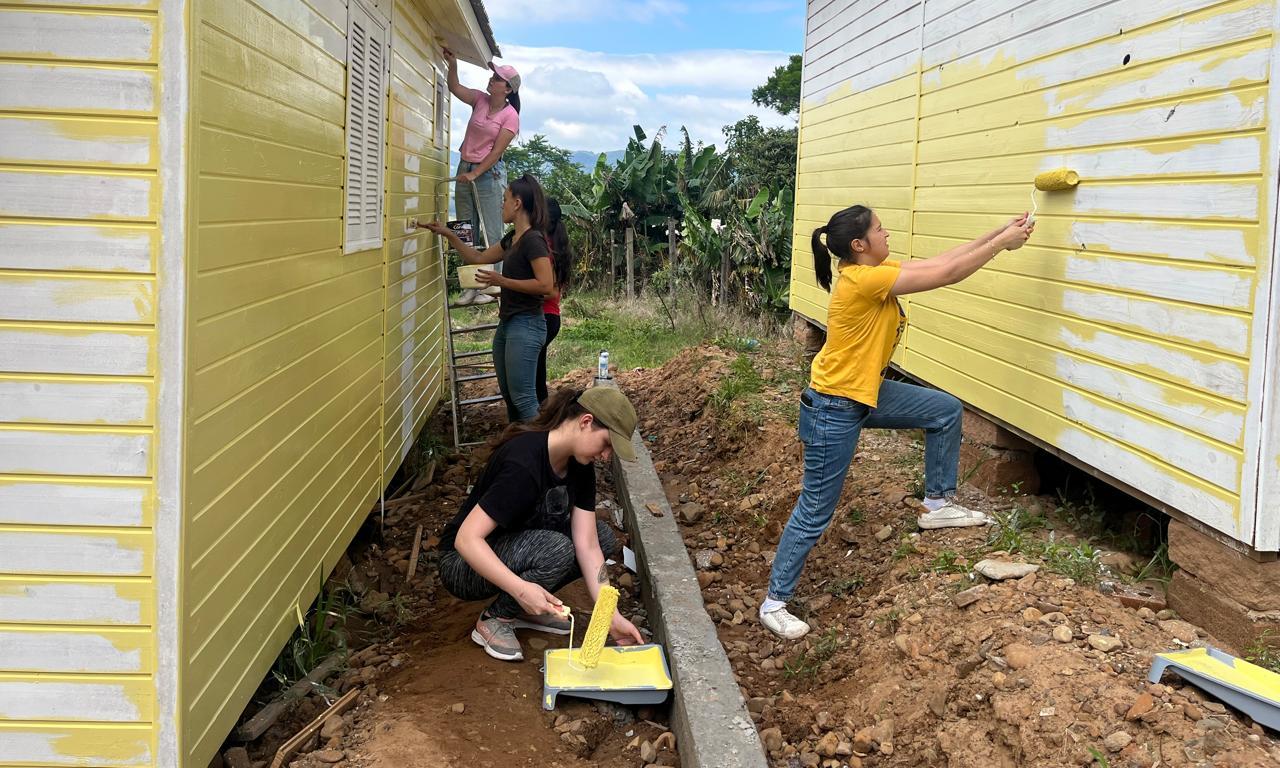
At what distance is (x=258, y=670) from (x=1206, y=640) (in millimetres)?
3453

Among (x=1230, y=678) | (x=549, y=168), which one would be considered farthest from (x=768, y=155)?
(x=1230, y=678)

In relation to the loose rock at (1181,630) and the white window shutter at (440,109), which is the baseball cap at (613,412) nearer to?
the loose rock at (1181,630)

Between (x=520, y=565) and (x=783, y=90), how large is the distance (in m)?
40.1

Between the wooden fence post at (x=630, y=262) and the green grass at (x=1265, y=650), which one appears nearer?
the green grass at (x=1265, y=650)

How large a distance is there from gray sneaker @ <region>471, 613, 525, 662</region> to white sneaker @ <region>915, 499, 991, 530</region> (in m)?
2.06

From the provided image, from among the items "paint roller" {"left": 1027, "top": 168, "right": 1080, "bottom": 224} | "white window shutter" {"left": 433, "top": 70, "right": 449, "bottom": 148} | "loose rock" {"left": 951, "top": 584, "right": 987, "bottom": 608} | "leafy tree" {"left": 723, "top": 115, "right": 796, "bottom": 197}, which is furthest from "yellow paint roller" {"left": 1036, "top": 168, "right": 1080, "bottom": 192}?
"leafy tree" {"left": 723, "top": 115, "right": 796, "bottom": 197}

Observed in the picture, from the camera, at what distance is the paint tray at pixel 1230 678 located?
294 centimetres

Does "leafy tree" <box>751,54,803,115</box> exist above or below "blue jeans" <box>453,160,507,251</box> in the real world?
above

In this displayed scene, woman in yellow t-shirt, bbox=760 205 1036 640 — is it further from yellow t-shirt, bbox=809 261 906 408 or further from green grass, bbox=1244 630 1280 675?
green grass, bbox=1244 630 1280 675

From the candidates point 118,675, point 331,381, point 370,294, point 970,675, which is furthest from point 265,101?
point 970,675

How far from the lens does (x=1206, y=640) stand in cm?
361

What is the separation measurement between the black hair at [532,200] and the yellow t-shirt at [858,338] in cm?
282

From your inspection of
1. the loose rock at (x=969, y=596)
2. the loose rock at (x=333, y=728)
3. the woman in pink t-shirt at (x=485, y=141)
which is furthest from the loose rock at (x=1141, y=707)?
the woman in pink t-shirt at (x=485, y=141)

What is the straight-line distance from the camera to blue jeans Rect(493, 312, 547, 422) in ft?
22.4
